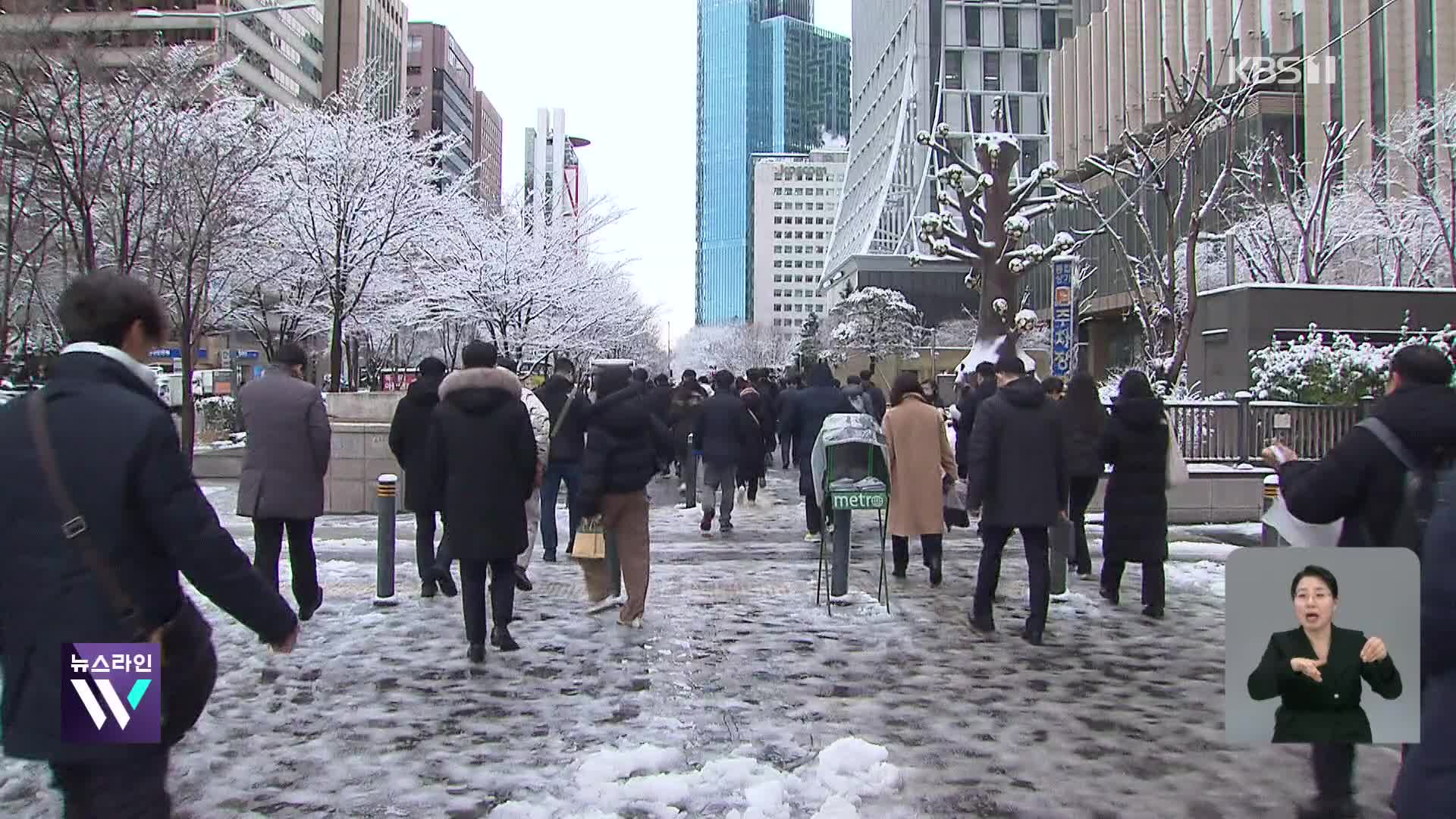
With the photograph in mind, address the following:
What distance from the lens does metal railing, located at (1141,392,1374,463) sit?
46.1 ft

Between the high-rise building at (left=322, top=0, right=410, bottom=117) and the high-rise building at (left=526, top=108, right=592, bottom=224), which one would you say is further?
the high-rise building at (left=526, top=108, right=592, bottom=224)

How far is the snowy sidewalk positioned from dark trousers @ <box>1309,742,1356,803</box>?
0.50 feet

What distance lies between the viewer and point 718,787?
4.74 metres

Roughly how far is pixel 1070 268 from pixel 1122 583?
16.1 ft

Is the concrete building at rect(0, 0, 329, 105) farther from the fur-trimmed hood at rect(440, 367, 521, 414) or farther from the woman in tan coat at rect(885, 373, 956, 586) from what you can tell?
the woman in tan coat at rect(885, 373, 956, 586)

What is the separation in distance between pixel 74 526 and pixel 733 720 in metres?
3.65

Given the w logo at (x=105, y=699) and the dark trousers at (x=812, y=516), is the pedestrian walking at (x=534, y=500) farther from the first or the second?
the w logo at (x=105, y=699)

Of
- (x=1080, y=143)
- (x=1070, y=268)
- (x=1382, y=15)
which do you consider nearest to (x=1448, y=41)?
(x=1382, y=15)

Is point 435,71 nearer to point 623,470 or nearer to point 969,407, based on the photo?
point 969,407

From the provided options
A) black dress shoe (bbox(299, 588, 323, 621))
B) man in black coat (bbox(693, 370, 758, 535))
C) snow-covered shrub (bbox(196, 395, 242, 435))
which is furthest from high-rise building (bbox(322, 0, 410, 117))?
black dress shoe (bbox(299, 588, 323, 621))

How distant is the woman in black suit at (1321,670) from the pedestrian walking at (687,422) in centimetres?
1168

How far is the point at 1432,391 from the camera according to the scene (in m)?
3.59

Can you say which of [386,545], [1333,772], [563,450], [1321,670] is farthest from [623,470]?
[1321,670]

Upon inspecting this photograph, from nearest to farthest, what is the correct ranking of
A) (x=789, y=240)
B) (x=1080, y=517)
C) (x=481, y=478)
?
1. (x=481, y=478)
2. (x=1080, y=517)
3. (x=789, y=240)
